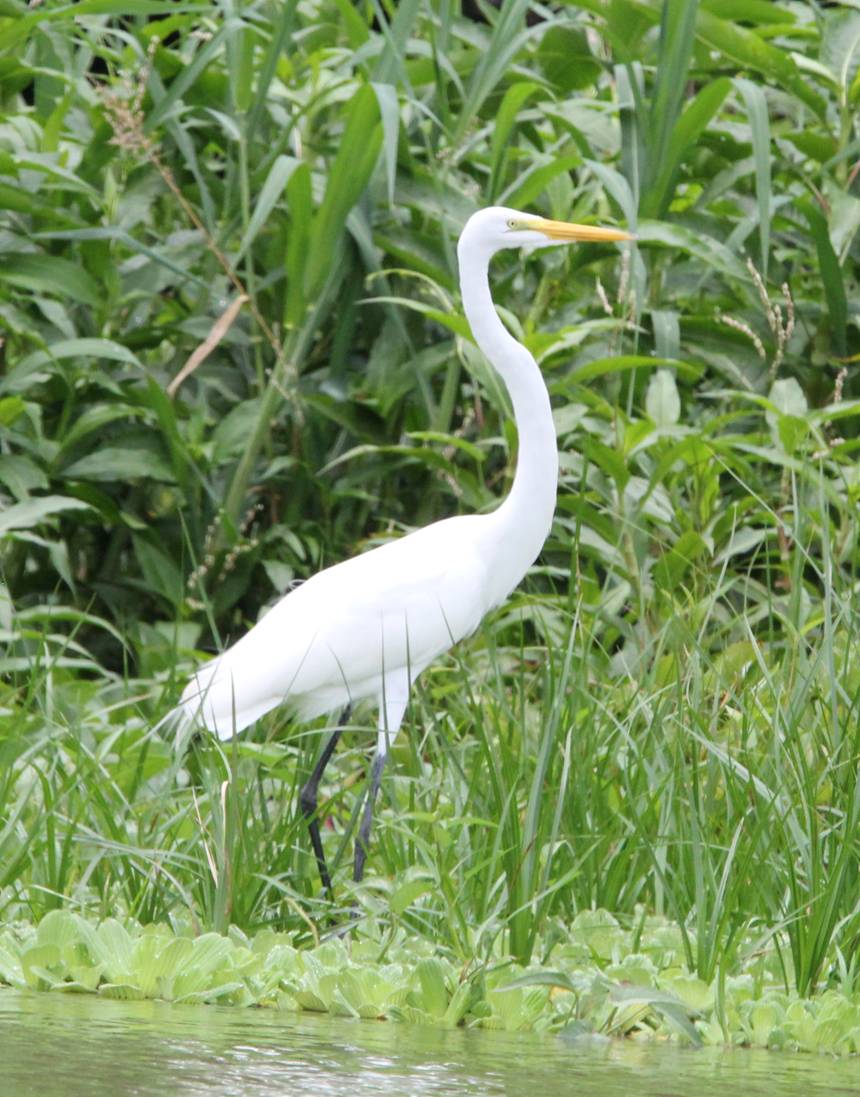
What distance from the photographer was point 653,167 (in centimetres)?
485

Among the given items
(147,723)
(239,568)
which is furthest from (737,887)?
(239,568)

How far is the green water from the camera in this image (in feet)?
6.08

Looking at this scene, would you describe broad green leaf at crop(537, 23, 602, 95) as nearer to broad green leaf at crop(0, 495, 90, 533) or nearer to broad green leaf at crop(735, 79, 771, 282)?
broad green leaf at crop(735, 79, 771, 282)

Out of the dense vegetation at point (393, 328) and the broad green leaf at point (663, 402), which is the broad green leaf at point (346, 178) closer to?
the dense vegetation at point (393, 328)

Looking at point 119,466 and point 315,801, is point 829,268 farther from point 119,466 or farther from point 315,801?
point 315,801

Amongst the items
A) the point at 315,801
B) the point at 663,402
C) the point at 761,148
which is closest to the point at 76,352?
the point at 663,402

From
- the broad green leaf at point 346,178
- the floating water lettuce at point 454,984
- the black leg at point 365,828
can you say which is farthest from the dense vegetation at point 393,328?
the floating water lettuce at point 454,984

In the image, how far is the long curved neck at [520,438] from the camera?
3660 millimetres

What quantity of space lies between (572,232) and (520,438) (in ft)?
1.74

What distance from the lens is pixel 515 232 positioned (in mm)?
3830

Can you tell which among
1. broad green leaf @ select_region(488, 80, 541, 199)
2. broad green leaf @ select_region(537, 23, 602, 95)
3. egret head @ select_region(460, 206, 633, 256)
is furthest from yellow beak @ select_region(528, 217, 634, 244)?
broad green leaf @ select_region(537, 23, 602, 95)

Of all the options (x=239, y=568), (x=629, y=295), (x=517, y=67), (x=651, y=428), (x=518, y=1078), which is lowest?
(x=239, y=568)

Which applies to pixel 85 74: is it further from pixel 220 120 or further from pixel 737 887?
pixel 737 887

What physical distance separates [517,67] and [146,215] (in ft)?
4.06
